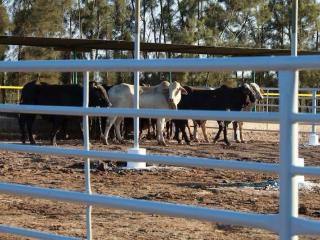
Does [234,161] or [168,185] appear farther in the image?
[168,185]

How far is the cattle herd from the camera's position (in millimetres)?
17688

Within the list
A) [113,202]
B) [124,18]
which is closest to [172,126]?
[113,202]

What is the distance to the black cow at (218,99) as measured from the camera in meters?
19.0

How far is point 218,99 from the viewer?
1941cm

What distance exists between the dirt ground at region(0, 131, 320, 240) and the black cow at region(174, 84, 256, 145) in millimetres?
5108

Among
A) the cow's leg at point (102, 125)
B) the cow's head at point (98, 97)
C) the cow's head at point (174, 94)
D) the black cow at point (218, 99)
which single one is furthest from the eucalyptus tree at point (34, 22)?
the cow's head at point (98, 97)

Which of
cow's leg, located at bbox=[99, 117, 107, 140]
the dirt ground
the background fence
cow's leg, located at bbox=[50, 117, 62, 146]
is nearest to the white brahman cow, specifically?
cow's leg, located at bbox=[99, 117, 107, 140]

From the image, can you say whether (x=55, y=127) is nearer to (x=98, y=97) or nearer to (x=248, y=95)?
(x=98, y=97)

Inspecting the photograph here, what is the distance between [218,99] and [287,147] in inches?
649

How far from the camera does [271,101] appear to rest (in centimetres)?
2783

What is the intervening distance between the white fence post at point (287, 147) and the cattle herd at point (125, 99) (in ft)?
46.4

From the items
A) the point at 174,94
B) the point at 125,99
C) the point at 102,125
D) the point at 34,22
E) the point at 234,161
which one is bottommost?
the point at 234,161

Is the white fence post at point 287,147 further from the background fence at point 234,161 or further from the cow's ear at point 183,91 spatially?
the cow's ear at point 183,91

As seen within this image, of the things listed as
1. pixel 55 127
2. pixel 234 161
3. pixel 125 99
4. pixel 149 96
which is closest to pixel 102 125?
pixel 125 99
